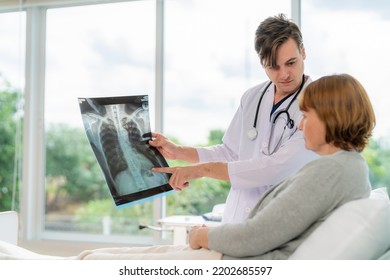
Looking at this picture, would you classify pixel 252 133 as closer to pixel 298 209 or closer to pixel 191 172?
pixel 191 172

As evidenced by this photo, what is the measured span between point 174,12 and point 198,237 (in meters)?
2.32

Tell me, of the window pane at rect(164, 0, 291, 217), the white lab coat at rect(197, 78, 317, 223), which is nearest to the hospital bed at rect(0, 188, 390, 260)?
the white lab coat at rect(197, 78, 317, 223)

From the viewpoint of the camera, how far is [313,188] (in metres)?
1.17

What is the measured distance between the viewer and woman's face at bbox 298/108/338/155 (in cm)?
129

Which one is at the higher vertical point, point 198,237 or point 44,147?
point 44,147

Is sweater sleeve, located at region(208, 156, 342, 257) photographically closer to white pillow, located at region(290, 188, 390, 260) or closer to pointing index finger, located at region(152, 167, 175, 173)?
white pillow, located at region(290, 188, 390, 260)

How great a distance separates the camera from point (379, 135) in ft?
9.44

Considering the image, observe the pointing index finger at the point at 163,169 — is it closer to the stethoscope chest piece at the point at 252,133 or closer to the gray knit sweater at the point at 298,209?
the stethoscope chest piece at the point at 252,133

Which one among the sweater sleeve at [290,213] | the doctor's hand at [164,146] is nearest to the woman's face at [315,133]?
the sweater sleeve at [290,213]

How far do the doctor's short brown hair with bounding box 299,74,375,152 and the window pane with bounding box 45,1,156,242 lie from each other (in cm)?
215

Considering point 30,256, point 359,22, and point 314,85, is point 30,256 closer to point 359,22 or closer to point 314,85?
point 314,85

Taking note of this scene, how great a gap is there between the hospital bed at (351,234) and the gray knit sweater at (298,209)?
0.11ft

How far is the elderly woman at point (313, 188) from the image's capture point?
1.18m
